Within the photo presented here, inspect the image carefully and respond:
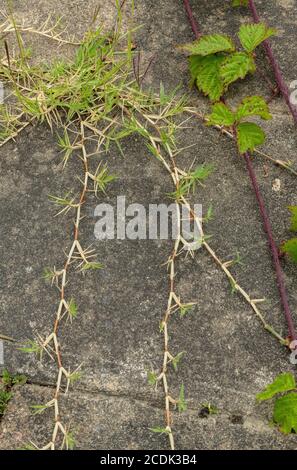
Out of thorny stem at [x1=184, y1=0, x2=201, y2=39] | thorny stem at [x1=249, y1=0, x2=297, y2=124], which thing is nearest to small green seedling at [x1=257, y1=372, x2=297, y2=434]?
thorny stem at [x1=249, y1=0, x2=297, y2=124]

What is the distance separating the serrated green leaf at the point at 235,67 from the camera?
2334 mm

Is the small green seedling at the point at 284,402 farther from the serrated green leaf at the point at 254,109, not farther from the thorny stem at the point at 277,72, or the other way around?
the thorny stem at the point at 277,72

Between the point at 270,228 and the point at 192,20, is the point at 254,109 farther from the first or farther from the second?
the point at 192,20

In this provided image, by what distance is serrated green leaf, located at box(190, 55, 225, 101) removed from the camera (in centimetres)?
235

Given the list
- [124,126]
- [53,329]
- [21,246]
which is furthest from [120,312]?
[124,126]

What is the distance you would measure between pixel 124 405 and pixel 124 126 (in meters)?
0.92

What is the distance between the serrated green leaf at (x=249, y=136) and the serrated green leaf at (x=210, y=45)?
331 millimetres

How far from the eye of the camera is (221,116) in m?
2.18

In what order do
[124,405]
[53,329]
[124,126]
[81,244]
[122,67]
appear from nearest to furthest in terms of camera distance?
[124,405]
[53,329]
[81,244]
[124,126]
[122,67]

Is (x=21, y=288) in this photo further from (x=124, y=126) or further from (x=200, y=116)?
(x=200, y=116)

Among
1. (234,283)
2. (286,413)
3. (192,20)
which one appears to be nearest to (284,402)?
(286,413)

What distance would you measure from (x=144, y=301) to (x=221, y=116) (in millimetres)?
619

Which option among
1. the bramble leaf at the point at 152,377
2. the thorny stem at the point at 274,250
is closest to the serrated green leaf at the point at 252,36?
the thorny stem at the point at 274,250

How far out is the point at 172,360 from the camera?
6.07 ft
